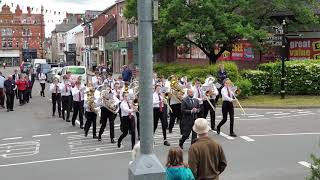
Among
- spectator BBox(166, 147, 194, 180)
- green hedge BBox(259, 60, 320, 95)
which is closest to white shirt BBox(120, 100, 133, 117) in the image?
spectator BBox(166, 147, 194, 180)

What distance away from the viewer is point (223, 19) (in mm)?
30281

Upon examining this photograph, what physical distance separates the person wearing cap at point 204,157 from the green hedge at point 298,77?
70.1 feet

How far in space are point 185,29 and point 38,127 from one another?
12.3 m

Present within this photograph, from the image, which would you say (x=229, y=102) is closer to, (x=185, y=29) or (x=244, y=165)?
(x=244, y=165)

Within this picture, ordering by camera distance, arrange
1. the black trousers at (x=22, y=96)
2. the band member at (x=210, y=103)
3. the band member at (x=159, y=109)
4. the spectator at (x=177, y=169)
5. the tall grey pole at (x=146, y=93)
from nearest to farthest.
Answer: the tall grey pole at (x=146, y=93), the spectator at (x=177, y=169), the band member at (x=159, y=109), the band member at (x=210, y=103), the black trousers at (x=22, y=96)

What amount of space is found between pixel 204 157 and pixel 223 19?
23.8 meters

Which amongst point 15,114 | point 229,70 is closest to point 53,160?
point 15,114

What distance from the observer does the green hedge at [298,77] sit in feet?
90.4

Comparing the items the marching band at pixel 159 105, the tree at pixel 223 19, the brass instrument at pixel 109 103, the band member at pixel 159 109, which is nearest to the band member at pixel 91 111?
the marching band at pixel 159 105

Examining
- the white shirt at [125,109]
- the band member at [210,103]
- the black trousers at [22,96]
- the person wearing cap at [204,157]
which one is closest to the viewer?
the person wearing cap at [204,157]

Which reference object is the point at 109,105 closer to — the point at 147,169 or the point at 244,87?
the point at 147,169

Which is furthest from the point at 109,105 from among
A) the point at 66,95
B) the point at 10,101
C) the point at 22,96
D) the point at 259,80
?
the point at 22,96

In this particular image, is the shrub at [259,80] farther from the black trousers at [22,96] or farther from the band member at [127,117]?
the band member at [127,117]

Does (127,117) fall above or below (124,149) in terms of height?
above
